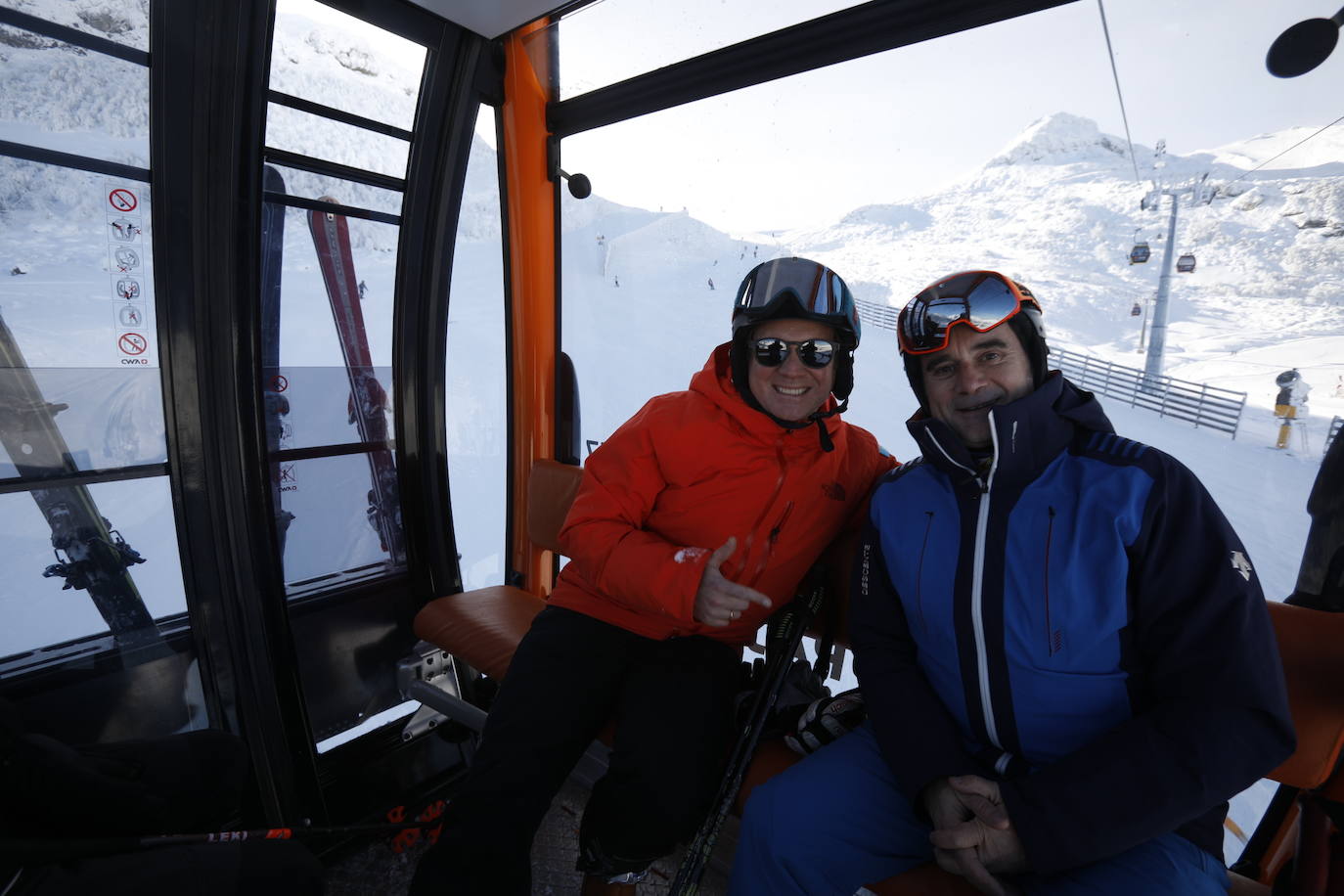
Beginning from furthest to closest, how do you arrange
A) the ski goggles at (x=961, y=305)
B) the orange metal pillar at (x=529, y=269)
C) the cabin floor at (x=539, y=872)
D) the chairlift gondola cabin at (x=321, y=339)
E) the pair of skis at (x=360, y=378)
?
the orange metal pillar at (x=529, y=269), the pair of skis at (x=360, y=378), the cabin floor at (x=539, y=872), the chairlift gondola cabin at (x=321, y=339), the ski goggles at (x=961, y=305)

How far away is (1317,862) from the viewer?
114cm

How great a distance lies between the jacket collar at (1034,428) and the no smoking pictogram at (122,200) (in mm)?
2414

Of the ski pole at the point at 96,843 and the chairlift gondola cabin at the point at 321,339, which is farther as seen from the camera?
the chairlift gondola cabin at the point at 321,339

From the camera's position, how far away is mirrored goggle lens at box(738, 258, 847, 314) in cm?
173

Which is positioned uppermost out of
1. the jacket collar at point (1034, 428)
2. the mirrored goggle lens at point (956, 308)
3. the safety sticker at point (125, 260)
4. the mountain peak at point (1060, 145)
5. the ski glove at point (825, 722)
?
the mountain peak at point (1060, 145)

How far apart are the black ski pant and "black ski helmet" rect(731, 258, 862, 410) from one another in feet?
2.83

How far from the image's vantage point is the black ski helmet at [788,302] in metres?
1.73

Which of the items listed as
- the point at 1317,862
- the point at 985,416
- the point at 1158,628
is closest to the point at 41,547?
the point at 985,416

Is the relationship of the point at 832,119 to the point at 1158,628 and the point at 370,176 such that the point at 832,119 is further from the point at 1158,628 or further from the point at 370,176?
the point at 1158,628

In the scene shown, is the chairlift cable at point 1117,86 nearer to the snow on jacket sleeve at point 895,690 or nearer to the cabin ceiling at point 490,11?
the snow on jacket sleeve at point 895,690

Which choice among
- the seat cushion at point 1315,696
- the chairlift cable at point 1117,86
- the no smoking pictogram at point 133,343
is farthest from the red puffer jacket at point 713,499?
the no smoking pictogram at point 133,343

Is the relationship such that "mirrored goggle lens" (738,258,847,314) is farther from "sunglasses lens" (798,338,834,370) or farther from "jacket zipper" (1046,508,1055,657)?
"jacket zipper" (1046,508,1055,657)

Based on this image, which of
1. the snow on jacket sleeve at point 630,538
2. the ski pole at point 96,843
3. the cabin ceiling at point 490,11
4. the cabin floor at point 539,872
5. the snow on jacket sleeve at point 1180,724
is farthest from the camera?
the cabin ceiling at point 490,11

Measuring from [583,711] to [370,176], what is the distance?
2110mm
